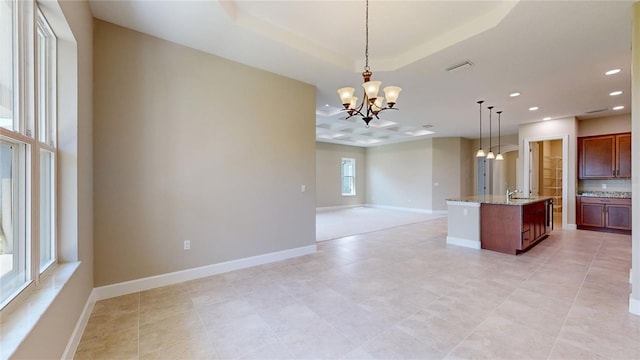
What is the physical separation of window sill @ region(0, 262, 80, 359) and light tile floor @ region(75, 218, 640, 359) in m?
0.61

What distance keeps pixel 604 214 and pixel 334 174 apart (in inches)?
316

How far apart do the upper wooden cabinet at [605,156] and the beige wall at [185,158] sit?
24.6ft

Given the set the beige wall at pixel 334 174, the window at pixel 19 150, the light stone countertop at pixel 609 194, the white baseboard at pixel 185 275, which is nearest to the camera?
the window at pixel 19 150

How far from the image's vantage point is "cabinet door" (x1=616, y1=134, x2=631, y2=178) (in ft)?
20.5

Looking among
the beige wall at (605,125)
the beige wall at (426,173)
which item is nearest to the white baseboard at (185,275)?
the beige wall at (426,173)

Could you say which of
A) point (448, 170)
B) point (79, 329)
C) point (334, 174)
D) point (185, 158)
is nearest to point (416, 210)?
point (448, 170)

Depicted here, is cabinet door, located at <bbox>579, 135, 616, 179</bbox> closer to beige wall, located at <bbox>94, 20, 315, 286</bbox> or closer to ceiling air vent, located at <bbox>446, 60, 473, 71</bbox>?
ceiling air vent, located at <bbox>446, 60, 473, 71</bbox>

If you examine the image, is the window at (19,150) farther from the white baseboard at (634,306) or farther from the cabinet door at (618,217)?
the cabinet door at (618,217)

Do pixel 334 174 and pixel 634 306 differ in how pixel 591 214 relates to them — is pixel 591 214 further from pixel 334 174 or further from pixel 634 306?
pixel 334 174

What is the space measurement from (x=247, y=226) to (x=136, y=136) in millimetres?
1791

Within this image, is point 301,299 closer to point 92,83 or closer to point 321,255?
point 321,255

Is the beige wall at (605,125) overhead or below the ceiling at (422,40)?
below

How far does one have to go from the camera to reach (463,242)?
506cm

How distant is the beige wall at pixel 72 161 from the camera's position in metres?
1.83
